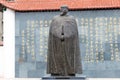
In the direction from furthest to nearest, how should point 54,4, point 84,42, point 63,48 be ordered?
point 54,4 < point 84,42 < point 63,48

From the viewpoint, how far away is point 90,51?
14.3 metres

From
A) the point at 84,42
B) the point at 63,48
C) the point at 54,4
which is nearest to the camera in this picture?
the point at 63,48

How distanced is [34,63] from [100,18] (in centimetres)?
293

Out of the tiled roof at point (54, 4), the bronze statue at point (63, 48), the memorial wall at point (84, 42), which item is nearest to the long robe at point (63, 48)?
the bronze statue at point (63, 48)

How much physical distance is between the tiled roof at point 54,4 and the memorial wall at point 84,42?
7.8 inches

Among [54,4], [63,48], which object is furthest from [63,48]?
[54,4]

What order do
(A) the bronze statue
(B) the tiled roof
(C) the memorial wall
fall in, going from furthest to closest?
(B) the tiled roof → (C) the memorial wall → (A) the bronze statue

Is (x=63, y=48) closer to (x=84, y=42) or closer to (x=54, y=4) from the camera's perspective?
(x=84, y=42)

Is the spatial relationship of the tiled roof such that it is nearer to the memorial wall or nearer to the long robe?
the memorial wall

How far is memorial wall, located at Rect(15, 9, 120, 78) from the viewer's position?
1422 cm

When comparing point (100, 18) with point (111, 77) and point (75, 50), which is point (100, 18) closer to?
point (111, 77)

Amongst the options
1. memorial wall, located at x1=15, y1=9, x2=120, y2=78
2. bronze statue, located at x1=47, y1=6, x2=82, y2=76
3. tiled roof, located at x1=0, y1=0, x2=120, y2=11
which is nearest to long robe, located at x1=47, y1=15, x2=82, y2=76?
bronze statue, located at x1=47, y1=6, x2=82, y2=76

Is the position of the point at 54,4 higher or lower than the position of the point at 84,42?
higher

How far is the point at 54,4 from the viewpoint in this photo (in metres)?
14.6
